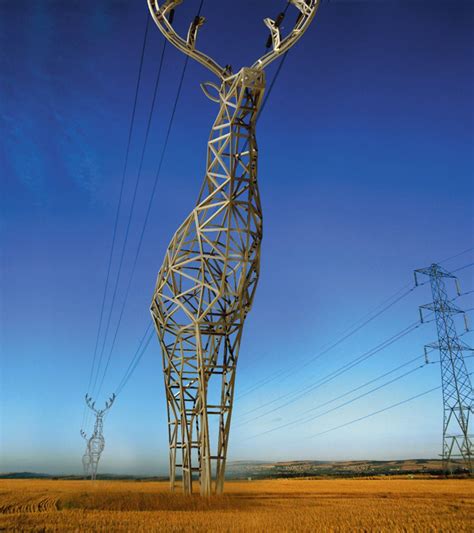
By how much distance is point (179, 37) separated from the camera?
895 inches

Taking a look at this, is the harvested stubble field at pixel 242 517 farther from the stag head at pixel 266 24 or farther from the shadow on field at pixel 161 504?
the stag head at pixel 266 24

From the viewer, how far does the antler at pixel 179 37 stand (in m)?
22.1

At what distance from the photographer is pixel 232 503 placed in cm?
2017

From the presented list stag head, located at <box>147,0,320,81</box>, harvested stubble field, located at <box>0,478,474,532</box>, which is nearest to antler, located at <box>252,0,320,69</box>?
stag head, located at <box>147,0,320,81</box>

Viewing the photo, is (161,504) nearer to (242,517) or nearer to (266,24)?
(242,517)

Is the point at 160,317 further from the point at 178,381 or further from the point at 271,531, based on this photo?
the point at 271,531

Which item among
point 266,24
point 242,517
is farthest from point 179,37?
point 242,517

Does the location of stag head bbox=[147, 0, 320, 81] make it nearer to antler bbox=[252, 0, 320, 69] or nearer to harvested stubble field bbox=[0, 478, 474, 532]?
antler bbox=[252, 0, 320, 69]

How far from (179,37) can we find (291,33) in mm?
5116

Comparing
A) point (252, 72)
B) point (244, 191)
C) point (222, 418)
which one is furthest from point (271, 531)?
point (252, 72)

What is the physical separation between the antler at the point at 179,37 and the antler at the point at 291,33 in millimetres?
2201

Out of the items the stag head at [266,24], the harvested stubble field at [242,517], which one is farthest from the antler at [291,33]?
the harvested stubble field at [242,517]

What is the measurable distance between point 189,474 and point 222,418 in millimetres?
3248

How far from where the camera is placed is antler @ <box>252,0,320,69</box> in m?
21.8
